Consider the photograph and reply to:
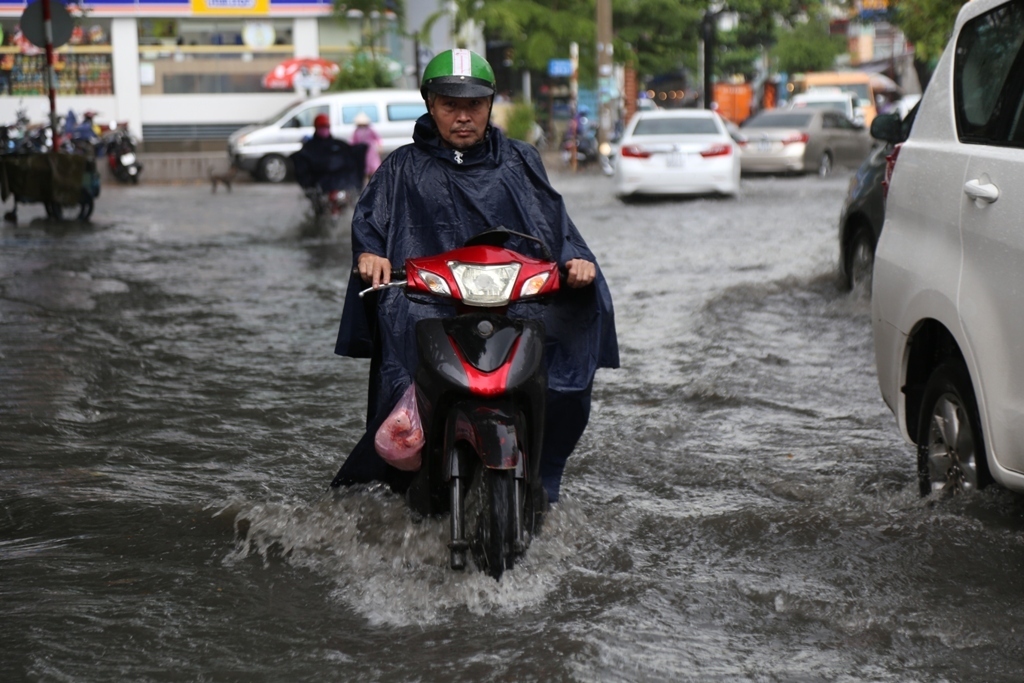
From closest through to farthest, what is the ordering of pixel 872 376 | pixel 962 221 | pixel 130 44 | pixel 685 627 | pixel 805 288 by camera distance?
pixel 685 627 < pixel 962 221 < pixel 872 376 < pixel 805 288 < pixel 130 44

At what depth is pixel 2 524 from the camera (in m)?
5.11

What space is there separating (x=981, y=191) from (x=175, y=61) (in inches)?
1396

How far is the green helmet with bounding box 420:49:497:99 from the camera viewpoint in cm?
432

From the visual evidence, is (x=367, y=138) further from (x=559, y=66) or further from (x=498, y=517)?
(x=559, y=66)

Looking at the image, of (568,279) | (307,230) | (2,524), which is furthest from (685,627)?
(307,230)

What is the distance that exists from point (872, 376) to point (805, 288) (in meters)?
3.62

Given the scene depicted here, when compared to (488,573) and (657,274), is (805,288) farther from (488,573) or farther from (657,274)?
(488,573)

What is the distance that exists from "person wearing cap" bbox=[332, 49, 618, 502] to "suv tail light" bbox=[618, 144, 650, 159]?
16.3 metres

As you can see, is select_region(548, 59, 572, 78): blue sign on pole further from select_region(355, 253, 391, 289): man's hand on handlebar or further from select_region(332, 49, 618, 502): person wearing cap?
select_region(355, 253, 391, 289): man's hand on handlebar

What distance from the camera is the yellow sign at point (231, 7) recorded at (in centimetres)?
3719

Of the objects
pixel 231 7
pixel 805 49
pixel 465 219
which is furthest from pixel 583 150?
pixel 805 49

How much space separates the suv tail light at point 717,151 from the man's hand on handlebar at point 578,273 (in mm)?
16855

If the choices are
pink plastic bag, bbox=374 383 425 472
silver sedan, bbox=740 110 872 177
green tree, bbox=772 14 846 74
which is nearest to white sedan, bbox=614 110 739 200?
silver sedan, bbox=740 110 872 177

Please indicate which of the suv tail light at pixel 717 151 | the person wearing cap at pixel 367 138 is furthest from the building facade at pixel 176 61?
the suv tail light at pixel 717 151
